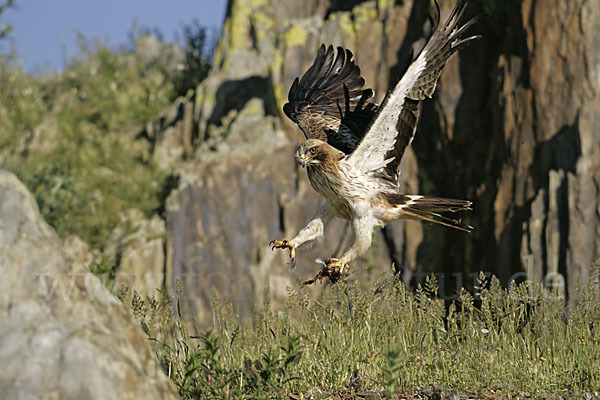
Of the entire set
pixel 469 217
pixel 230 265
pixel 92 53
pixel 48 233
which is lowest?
pixel 230 265

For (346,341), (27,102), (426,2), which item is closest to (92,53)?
(27,102)

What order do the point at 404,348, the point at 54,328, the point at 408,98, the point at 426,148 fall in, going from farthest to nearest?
the point at 426,148, the point at 408,98, the point at 404,348, the point at 54,328

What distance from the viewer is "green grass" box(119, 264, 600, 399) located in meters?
4.00

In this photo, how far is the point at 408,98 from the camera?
16.6 feet

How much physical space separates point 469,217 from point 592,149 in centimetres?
211

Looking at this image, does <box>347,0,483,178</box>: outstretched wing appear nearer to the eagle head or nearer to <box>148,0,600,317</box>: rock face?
the eagle head

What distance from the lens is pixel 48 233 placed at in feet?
10.0

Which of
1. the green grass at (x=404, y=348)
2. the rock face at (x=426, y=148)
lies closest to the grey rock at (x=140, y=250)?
the rock face at (x=426, y=148)

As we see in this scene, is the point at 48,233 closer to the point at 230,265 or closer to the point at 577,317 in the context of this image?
the point at 577,317

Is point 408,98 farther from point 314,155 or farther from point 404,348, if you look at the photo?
point 404,348

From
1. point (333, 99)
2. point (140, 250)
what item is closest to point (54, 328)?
point (333, 99)

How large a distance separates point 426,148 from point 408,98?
5.00 meters

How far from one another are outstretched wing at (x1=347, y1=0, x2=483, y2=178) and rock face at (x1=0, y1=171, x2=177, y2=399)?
8.67 ft

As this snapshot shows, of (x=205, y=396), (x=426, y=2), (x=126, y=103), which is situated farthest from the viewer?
(x=126, y=103)
